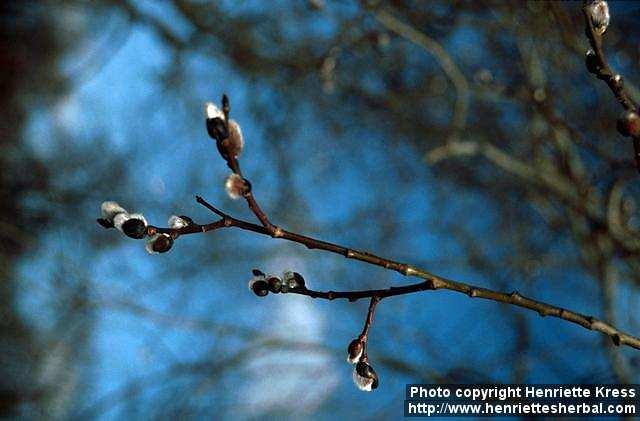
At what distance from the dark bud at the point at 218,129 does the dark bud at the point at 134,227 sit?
0.19 metres

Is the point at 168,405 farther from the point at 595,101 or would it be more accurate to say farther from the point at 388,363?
the point at 595,101

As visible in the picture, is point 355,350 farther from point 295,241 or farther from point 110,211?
point 110,211

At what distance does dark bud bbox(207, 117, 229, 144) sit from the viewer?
2.51 feet

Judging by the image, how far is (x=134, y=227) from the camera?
0.87m

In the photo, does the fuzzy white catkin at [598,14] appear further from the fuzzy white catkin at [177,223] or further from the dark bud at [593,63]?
the fuzzy white catkin at [177,223]

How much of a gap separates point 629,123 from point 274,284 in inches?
20.1

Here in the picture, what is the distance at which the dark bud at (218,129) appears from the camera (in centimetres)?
76

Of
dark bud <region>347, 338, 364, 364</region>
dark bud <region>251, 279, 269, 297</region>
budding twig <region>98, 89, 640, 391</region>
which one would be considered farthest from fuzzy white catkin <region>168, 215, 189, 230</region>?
dark bud <region>347, 338, 364, 364</region>

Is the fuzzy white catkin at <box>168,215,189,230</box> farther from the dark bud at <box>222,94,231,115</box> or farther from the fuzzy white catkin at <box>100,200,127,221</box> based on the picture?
the dark bud at <box>222,94,231,115</box>

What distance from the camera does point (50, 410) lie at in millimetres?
3871

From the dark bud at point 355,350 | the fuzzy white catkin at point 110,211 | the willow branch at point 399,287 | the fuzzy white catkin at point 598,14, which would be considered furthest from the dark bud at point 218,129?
the fuzzy white catkin at point 598,14

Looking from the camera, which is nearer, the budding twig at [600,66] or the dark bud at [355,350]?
the budding twig at [600,66]

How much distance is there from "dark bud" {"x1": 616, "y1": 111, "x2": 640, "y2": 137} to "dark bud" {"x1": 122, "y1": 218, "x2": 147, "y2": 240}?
0.61m

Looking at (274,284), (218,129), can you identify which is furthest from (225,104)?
(274,284)
